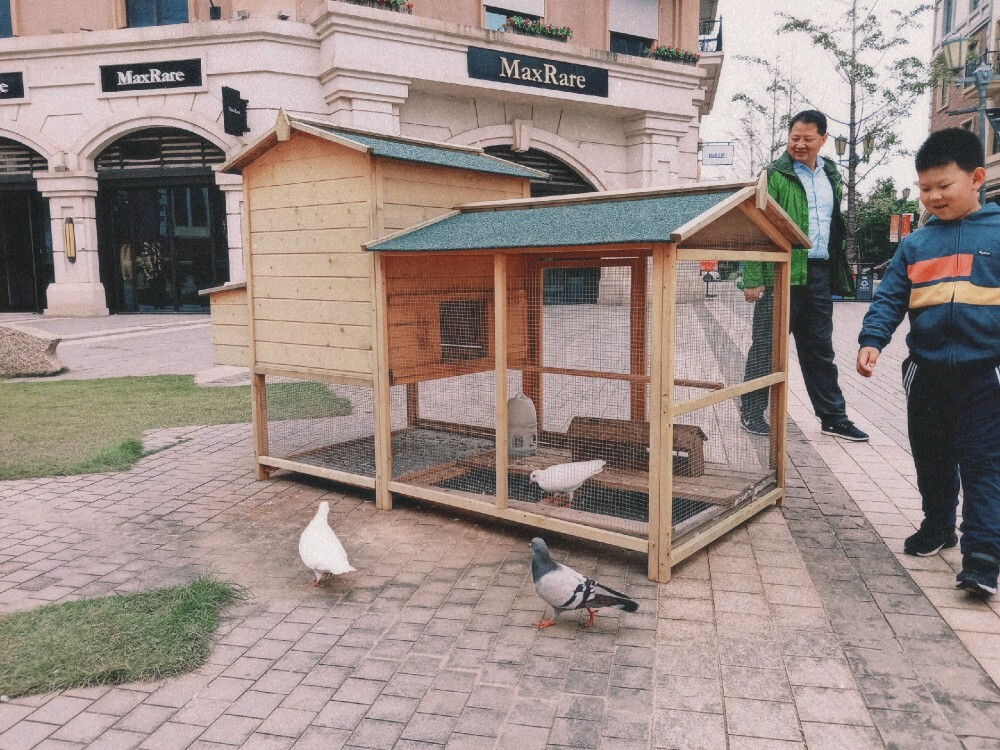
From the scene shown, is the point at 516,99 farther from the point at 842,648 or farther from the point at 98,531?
the point at 842,648

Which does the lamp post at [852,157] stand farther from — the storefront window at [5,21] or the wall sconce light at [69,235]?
the storefront window at [5,21]

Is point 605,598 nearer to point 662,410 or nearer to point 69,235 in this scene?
point 662,410

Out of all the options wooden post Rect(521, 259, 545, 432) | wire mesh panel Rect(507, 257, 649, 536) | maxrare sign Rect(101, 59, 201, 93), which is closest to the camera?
wire mesh panel Rect(507, 257, 649, 536)

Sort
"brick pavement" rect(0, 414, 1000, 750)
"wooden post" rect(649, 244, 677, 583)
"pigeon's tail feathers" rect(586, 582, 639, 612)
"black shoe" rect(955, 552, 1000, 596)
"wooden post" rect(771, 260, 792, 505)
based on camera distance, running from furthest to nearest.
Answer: "wooden post" rect(771, 260, 792, 505) → "wooden post" rect(649, 244, 677, 583) → "black shoe" rect(955, 552, 1000, 596) → "pigeon's tail feathers" rect(586, 582, 639, 612) → "brick pavement" rect(0, 414, 1000, 750)

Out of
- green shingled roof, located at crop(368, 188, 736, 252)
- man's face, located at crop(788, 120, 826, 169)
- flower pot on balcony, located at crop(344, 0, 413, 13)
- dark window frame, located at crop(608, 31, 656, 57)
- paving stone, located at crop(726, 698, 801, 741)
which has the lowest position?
paving stone, located at crop(726, 698, 801, 741)

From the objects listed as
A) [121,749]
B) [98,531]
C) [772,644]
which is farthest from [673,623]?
[98,531]

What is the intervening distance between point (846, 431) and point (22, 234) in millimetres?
21666

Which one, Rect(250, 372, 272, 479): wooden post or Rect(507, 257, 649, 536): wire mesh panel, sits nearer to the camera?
Rect(507, 257, 649, 536): wire mesh panel

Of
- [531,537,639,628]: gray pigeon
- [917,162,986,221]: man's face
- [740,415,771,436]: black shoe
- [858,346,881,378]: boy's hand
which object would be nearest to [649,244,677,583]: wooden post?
[531,537,639,628]: gray pigeon

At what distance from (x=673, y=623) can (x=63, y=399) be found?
7.98 m

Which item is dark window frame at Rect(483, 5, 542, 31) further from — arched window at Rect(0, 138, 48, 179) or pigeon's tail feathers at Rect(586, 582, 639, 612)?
pigeon's tail feathers at Rect(586, 582, 639, 612)

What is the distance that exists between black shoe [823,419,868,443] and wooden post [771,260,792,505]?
1942 mm

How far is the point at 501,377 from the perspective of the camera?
4.40 meters

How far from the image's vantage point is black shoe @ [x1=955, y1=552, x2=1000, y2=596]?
3461mm
